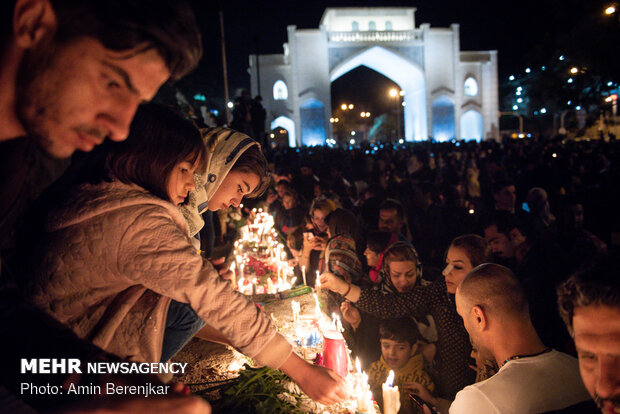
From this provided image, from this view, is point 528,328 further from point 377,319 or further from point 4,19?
point 4,19

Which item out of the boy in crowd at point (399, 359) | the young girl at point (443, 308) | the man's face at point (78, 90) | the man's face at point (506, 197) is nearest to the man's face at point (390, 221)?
the young girl at point (443, 308)

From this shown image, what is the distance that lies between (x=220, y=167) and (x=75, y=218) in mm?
1391

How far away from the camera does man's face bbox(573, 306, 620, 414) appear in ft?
4.69

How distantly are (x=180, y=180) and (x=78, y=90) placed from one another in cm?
69

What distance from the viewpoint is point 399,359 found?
136 inches

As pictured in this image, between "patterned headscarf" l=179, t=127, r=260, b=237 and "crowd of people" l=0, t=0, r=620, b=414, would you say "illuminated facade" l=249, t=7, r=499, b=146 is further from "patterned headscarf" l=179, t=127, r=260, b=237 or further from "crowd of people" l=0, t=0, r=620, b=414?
"crowd of people" l=0, t=0, r=620, b=414

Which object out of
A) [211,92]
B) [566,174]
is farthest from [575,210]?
[211,92]

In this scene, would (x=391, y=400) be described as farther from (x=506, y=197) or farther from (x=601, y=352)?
(x=506, y=197)

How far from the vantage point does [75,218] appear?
1486 millimetres

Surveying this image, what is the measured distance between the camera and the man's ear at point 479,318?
234 cm

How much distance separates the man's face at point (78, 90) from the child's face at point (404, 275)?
9.45 ft

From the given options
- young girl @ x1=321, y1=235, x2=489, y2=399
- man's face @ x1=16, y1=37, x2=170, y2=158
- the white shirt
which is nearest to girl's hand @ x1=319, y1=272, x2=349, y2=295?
young girl @ x1=321, y1=235, x2=489, y2=399

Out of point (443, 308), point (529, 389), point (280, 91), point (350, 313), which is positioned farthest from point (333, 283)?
point (280, 91)

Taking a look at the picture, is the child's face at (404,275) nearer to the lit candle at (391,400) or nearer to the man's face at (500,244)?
the man's face at (500,244)
